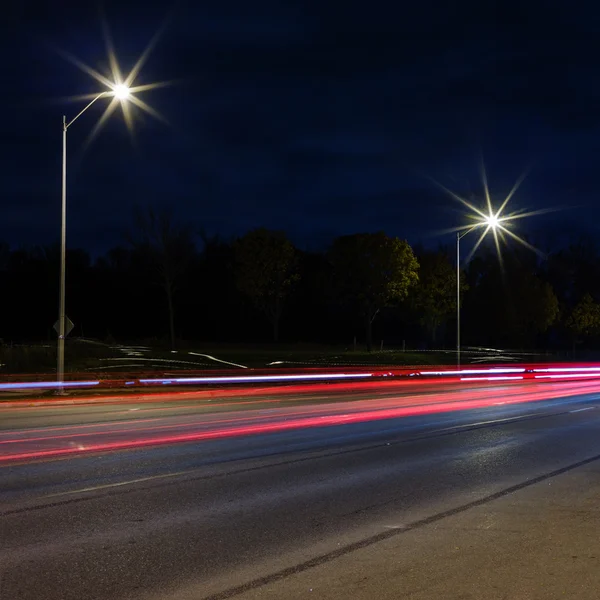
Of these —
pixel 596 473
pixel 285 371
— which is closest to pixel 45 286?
pixel 285 371

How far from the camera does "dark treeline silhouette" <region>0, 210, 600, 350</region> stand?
66.8 metres

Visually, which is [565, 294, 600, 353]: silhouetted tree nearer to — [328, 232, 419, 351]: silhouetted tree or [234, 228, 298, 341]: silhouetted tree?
[328, 232, 419, 351]: silhouetted tree

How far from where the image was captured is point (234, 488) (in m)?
10.3

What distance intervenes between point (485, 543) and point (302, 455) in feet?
19.4

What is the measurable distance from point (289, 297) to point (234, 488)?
66.2 m

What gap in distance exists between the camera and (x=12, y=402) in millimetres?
23875

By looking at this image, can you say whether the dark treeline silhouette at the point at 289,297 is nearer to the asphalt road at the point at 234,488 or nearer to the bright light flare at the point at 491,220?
the bright light flare at the point at 491,220

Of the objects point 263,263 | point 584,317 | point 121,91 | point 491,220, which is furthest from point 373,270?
point 121,91

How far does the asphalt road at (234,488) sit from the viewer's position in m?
6.61

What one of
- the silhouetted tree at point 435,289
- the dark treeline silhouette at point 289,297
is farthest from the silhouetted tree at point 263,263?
the silhouetted tree at point 435,289

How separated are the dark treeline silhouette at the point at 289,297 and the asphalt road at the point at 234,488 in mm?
45869

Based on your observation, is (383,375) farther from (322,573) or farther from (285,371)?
(322,573)

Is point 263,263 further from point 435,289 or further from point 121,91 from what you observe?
point 121,91

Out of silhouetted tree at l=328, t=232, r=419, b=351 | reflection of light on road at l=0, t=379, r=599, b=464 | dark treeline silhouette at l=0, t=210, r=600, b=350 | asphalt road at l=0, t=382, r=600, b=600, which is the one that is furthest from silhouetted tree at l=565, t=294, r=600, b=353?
asphalt road at l=0, t=382, r=600, b=600
